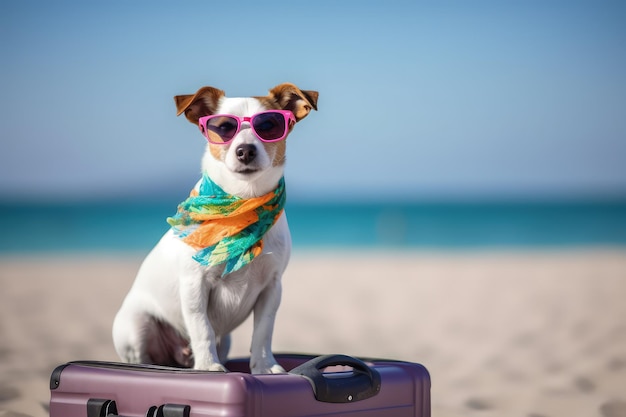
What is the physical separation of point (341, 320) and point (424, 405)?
400 cm

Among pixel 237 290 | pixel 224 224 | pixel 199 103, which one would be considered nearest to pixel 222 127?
pixel 199 103

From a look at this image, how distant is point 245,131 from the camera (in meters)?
2.68

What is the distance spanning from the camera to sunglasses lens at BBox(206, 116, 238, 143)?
8.77ft

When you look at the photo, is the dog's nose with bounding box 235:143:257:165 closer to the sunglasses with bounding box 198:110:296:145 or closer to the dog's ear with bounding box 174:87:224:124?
the sunglasses with bounding box 198:110:296:145

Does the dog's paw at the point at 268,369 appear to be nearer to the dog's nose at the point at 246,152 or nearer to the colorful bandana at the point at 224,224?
the colorful bandana at the point at 224,224

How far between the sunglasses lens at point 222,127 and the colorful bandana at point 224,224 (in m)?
0.18

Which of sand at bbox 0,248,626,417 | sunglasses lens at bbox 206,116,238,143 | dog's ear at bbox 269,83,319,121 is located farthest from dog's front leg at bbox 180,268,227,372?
sand at bbox 0,248,626,417

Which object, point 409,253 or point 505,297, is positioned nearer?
point 505,297

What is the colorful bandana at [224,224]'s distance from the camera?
2699 millimetres

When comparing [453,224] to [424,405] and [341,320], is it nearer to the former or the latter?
→ [341,320]

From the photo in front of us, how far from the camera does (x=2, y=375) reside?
4.37 meters

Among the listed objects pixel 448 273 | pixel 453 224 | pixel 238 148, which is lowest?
pixel 453 224

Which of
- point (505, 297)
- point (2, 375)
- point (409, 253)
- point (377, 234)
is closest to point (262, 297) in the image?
point (2, 375)

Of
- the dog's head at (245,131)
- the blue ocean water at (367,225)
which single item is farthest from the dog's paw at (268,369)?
the blue ocean water at (367,225)
